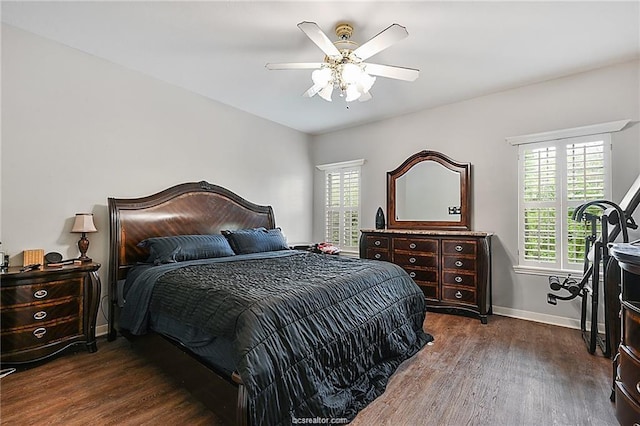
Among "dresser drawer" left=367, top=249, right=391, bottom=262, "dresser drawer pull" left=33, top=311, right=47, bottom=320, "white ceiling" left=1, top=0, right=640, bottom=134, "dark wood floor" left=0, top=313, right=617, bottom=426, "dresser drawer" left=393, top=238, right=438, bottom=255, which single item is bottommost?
"dark wood floor" left=0, top=313, right=617, bottom=426

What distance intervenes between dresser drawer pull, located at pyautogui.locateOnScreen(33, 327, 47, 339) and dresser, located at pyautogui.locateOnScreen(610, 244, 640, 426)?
12.8ft

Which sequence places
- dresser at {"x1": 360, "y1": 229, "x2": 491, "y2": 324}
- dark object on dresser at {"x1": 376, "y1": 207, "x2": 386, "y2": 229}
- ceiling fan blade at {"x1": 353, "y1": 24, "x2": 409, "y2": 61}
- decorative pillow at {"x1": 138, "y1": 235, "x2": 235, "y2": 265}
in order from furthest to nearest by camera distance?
dark object on dresser at {"x1": 376, "y1": 207, "x2": 386, "y2": 229}
dresser at {"x1": 360, "y1": 229, "x2": 491, "y2": 324}
decorative pillow at {"x1": 138, "y1": 235, "x2": 235, "y2": 265}
ceiling fan blade at {"x1": 353, "y1": 24, "x2": 409, "y2": 61}

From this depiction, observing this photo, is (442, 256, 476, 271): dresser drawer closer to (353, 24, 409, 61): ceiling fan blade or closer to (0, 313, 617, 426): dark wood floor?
(0, 313, 617, 426): dark wood floor

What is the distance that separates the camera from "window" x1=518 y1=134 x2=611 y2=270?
3.29m

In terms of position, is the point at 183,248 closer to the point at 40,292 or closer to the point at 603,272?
the point at 40,292

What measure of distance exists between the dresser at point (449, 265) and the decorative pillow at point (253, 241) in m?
1.52

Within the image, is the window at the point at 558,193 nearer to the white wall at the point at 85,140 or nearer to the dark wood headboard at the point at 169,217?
the dark wood headboard at the point at 169,217

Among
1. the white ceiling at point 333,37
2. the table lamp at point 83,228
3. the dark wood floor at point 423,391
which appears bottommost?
the dark wood floor at point 423,391

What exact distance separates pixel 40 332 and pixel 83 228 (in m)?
0.91

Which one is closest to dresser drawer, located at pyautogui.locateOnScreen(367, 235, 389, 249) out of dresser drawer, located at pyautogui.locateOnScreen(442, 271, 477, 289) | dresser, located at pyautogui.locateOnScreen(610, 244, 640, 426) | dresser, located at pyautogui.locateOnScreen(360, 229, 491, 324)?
dresser, located at pyautogui.locateOnScreen(360, 229, 491, 324)

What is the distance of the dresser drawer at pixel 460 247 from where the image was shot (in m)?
3.66

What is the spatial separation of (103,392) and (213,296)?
111cm

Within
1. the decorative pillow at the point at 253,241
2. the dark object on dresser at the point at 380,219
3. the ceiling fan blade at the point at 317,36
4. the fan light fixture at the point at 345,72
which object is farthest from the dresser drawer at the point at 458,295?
the ceiling fan blade at the point at 317,36

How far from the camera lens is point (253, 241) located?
3.88 metres
